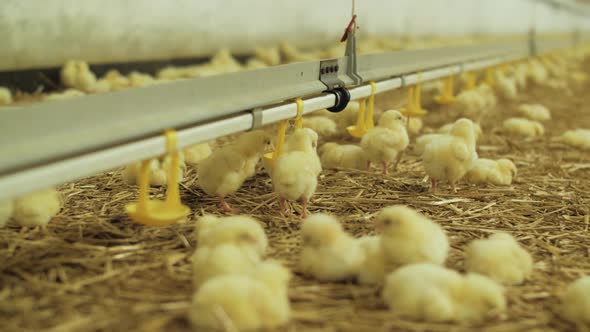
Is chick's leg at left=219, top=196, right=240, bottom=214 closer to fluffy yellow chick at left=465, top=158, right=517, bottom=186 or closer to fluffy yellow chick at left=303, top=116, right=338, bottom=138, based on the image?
fluffy yellow chick at left=465, top=158, right=517, bottom=186

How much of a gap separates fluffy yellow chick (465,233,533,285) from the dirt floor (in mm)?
51

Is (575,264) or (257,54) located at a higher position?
(257,54)

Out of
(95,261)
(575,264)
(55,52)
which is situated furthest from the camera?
(55,52)

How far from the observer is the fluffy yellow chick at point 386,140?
2.82m

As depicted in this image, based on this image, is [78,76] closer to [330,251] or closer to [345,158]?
[345,158]

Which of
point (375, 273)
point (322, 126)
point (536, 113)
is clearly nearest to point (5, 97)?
point (322, 126)

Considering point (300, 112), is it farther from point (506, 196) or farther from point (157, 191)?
point (506, 196)

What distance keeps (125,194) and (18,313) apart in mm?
1042

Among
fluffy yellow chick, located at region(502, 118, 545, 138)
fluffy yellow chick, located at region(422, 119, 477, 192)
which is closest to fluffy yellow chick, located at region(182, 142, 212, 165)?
fluffy yellow chick, located at region(422, 119, 477, 192)

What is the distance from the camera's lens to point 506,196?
2.78 meters

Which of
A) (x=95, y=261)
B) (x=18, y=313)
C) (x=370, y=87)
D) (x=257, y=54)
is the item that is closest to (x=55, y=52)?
(x=257, y=54)

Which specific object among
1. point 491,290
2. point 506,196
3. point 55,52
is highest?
point 55,52

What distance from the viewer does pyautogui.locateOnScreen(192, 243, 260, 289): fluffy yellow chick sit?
1.63 m

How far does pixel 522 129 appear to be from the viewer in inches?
163
